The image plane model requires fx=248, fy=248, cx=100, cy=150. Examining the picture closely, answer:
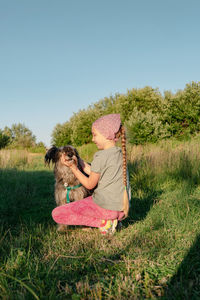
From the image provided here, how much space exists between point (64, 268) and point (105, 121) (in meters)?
1.89

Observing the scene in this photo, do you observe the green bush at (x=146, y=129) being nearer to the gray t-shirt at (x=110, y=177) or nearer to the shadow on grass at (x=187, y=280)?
the gray t-shirt at (x=110, y=177)

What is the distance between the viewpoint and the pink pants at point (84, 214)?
3533mm

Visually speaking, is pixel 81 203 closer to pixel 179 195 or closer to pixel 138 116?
pixel 179 195

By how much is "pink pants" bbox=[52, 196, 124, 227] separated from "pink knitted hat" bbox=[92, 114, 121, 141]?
1032 millimetres

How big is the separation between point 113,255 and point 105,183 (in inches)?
37.6

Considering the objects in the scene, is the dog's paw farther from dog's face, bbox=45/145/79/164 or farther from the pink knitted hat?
the pink knitted hat

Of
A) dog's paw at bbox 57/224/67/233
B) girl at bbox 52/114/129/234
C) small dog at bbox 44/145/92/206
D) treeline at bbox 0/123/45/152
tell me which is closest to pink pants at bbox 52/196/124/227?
girl at bbox 52/114/129/234

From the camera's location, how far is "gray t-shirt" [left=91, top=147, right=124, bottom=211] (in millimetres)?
3422

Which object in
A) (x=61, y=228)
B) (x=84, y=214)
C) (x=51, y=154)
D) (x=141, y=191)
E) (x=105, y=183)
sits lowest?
(x=61, y=228)

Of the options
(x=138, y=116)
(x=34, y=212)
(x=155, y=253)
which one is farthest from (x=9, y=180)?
(x=138, y=116)

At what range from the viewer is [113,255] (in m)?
2.91

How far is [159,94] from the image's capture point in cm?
2625

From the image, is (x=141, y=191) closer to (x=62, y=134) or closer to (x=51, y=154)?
(x=51, y=154)

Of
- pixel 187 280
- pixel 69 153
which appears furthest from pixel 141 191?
pixel 187 280
